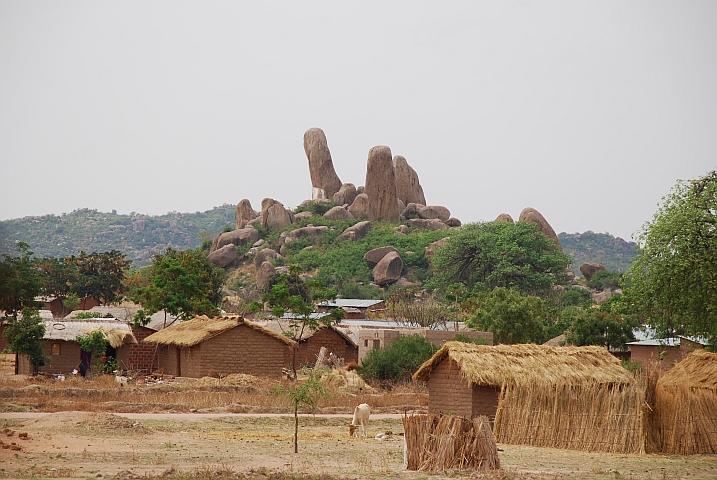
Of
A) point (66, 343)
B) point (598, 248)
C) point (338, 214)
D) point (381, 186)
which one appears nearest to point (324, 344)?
point (66, 343)

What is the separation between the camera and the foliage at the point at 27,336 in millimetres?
30781

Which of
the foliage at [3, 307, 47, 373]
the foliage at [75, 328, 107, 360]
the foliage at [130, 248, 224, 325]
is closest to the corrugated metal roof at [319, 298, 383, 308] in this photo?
the foliage at [130, 248, 224, 325]

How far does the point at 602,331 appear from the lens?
4028 centimetres

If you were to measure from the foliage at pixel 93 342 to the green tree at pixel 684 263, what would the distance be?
17.8 metres

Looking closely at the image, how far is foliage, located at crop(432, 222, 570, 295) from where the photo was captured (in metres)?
69.6

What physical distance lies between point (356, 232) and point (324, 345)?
4569 centimetres

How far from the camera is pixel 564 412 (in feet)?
64.2

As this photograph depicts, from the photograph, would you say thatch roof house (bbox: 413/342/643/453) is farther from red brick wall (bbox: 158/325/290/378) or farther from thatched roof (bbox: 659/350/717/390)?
red brick wall (bbox: 158/325/290/378)

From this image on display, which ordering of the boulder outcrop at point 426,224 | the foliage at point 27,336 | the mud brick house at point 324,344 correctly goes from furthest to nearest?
the boulder outcrop at point 426,224, the mud brick house at point 324,344, the foliage at point 27,336

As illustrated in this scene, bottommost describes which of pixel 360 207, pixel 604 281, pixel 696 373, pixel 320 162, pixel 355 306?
pixel 696 373

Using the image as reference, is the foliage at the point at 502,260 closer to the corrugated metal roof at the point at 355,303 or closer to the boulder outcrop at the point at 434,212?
the corrugated metal roof at the point at 355,303

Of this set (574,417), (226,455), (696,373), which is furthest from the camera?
(696,373)

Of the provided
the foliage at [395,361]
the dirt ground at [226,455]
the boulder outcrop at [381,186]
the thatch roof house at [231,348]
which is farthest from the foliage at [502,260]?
the dirt ground at [226,455]

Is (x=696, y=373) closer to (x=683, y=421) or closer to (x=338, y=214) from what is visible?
(x=683, y=421)
